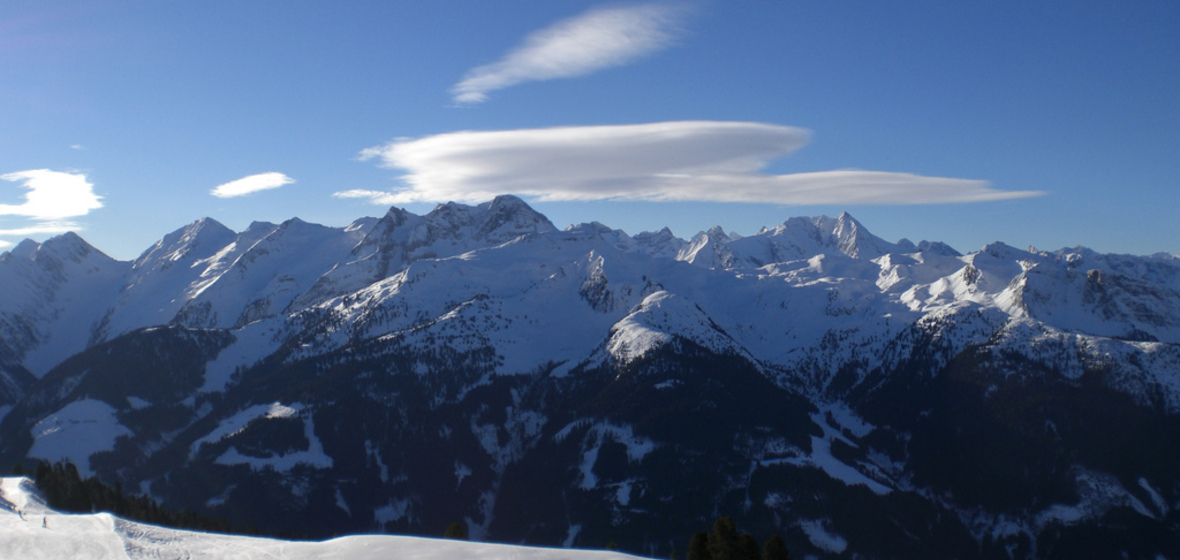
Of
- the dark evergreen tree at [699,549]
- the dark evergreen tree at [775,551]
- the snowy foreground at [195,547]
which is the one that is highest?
the snowy foreground at [195,547]

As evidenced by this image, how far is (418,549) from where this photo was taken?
232ft

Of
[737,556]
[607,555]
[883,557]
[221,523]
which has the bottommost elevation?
[883,557]

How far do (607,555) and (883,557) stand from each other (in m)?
153

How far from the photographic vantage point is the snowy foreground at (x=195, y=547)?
69.4m

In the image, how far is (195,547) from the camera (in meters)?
74.7

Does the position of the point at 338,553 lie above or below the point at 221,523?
above

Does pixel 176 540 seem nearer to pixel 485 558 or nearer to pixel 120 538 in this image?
pixel 120 538

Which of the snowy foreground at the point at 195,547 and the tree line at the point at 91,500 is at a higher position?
the snowy foreground at the point at 195,547

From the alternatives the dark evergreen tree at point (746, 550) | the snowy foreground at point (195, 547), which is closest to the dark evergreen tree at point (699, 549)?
the dark evergreen tree at point (746, 550)

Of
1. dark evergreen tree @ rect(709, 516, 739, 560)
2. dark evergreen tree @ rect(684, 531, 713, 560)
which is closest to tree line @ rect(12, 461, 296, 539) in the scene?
dark evergreen tree @ rect(684, 531, 713, 560)

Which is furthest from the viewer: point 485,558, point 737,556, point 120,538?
point 737,556

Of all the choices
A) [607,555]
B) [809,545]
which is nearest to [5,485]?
[607,555]

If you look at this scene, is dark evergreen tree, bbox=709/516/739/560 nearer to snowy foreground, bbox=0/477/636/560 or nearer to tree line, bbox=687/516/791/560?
tree line, bbox=687/516/791/560

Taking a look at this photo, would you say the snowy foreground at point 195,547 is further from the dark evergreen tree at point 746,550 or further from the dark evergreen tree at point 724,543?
the dark evergreen tree at point 746,550
